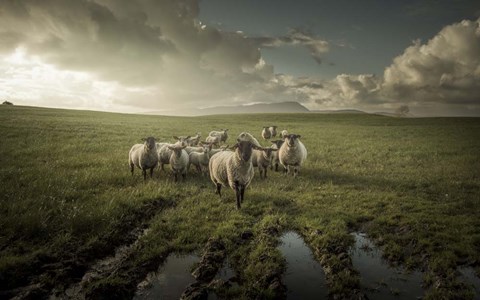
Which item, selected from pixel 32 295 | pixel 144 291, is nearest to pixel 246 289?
pixel 144 291

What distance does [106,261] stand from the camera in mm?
6785

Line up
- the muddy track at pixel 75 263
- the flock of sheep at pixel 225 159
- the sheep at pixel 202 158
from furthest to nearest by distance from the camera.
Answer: the sheep at pixel 202 158
the flock of sheep at pixel 225 159
the muddy track at pixel 75 263

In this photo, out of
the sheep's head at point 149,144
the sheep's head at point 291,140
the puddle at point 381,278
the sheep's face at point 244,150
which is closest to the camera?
the puddle at point 381,278

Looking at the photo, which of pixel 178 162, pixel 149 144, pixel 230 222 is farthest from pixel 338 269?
pixel 149 144

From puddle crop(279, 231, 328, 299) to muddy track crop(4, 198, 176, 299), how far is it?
409cm

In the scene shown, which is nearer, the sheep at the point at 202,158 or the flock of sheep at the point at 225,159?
the flock of sheep at the point at 225,159

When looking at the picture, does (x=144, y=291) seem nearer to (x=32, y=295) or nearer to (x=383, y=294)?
(x=32, y=295)

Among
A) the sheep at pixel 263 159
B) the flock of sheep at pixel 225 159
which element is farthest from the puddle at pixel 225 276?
the sheep at pixel 263 159

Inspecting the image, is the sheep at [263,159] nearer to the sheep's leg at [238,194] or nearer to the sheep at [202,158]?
the sheep at [202,158]

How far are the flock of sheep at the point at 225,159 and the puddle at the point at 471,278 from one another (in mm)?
5953

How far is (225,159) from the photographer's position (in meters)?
11.7

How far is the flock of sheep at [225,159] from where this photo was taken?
10.7m

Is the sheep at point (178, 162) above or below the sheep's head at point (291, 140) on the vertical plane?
below

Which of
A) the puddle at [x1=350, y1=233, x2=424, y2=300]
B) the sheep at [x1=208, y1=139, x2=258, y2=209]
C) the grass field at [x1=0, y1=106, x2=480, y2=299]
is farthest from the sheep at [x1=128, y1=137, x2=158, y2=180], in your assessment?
the puddle at [x1=350, y1=233, x2=424, y2=300]
